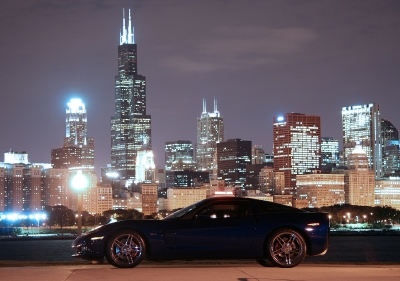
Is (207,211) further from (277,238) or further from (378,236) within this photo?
(378,236)

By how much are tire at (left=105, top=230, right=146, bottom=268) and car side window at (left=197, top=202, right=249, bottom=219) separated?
4.77 feet

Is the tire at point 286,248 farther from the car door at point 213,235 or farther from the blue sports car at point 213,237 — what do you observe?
the car door at point 213,235

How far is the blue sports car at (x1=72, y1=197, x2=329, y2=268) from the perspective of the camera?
1750 cm

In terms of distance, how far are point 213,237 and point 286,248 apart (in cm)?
166

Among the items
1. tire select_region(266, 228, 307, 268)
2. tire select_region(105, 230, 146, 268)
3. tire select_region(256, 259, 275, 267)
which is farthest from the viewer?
tire select_region(256, 259, 275, 267)

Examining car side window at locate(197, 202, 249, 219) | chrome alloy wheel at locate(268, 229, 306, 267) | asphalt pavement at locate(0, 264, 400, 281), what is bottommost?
asphalt pavement at locate(0, 264, 400, 281)

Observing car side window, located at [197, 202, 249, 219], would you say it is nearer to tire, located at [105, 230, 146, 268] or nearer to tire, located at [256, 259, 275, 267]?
tire, located at [256, 259, 275, 267]

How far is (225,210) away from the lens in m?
18.0

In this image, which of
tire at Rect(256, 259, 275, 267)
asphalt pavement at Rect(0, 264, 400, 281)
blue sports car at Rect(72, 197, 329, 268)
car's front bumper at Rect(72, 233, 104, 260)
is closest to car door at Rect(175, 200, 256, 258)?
blue sports car at Rect(72, 197, 329, 268)

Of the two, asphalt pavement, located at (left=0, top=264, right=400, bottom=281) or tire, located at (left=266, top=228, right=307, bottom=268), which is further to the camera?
tire, located at (left=266, top=228, right=307, bottom=268)

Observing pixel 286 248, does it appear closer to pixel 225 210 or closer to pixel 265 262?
pixel 265 262

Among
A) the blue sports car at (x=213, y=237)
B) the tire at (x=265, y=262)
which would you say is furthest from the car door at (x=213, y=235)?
the tire at (x=265, y=262)

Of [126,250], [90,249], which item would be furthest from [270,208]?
[90,249]

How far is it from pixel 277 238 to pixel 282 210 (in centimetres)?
73
